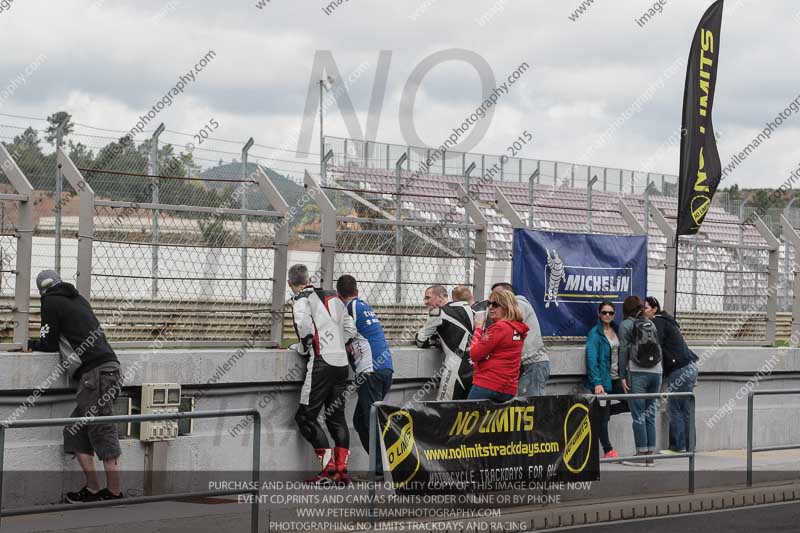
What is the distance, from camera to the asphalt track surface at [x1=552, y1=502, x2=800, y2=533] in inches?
390

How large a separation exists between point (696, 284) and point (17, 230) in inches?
347

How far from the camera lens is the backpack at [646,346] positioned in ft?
43.6

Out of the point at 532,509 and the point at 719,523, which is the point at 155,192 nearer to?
the point at 532,509

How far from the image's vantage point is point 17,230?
9773mm

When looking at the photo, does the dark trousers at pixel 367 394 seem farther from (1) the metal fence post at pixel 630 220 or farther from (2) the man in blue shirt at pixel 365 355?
(1) the metal fence post at pixel 630 220

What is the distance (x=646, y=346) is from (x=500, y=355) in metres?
3.37

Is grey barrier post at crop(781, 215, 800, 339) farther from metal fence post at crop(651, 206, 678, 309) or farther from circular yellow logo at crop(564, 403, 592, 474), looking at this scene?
circular yellow logo at crop(564, 403, 592, 474)

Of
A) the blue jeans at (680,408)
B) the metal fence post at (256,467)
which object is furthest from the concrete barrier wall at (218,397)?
the metal fence post at (256,467)

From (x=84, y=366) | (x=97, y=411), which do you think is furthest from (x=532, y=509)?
(x=84, y=366)

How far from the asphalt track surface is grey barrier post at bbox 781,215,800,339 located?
5.79 meters

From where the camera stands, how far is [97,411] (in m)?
9.66

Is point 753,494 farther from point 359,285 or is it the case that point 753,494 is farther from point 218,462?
point 218,462

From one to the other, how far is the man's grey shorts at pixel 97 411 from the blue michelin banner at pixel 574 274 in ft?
16.8

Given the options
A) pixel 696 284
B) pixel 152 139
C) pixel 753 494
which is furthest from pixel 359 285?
pixel 696 284
